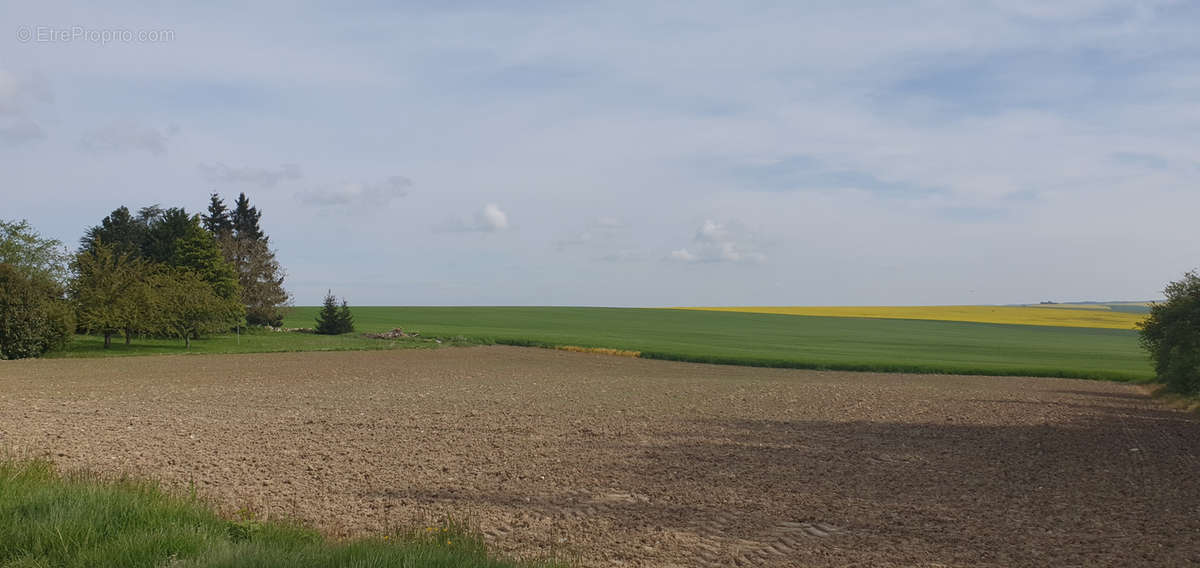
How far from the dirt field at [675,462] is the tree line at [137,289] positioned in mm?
12271

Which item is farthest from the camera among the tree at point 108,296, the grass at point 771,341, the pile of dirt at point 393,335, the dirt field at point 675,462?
the pile of dirt at point 393,335

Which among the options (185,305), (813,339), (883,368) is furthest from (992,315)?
(185,305)

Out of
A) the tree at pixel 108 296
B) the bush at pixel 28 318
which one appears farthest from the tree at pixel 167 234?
the bush at pixel 28 318

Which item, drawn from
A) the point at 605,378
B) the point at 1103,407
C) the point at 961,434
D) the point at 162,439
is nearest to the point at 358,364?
the point at 605,378

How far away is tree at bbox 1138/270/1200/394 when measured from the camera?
2664 centimetres

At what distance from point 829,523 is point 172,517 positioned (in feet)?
25.3

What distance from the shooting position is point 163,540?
6.95 metres

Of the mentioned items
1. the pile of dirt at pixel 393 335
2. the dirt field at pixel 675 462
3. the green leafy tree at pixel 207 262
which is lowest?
the dirt field at pixel 675 462

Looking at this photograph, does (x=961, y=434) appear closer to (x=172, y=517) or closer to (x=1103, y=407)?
(x=1103, y=407)

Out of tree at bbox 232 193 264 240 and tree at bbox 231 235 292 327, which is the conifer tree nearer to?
tree at bbox 231 235 292 327

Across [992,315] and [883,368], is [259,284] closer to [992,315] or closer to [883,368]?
[883,368]

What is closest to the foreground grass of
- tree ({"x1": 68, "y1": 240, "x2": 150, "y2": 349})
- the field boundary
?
the field boundary

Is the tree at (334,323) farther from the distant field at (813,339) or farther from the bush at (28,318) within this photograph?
the bush at (28,318)

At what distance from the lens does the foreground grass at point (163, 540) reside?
21.6 ft
